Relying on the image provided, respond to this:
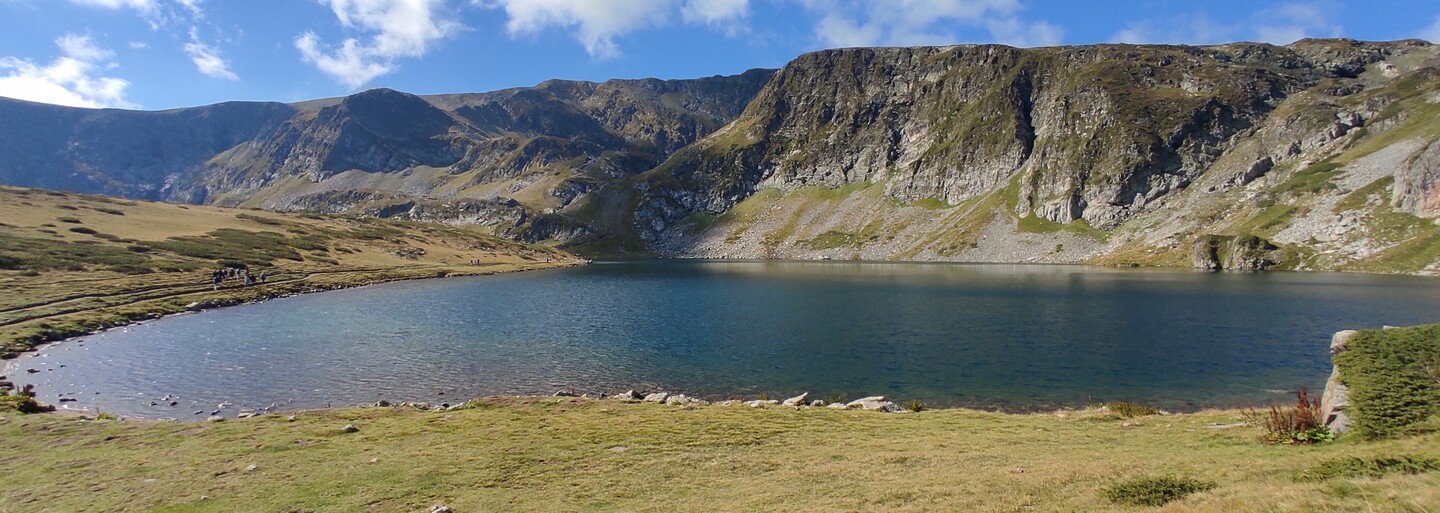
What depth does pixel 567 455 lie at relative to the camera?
68.7 ft

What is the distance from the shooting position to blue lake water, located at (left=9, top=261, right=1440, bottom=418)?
39156mm

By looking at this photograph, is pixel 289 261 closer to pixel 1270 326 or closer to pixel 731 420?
pixel 731 420

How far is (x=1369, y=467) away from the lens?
11.7 m

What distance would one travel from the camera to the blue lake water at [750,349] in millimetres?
39156

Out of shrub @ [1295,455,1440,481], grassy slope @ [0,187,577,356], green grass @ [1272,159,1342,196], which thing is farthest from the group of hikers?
green grass @ [1272,159,1342,196]

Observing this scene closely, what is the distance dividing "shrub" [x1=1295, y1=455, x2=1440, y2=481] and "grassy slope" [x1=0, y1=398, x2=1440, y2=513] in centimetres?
46

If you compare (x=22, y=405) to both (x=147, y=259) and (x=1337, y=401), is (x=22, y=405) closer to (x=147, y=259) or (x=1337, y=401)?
(x=1337, y=401)

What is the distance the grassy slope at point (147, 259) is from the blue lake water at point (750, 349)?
23.6ft

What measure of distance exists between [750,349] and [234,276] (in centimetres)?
10156

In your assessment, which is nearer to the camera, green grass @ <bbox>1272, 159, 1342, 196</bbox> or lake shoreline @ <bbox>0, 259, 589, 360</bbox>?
lake shoreline @ <bbox>0, 259, 589, 360</bbox>

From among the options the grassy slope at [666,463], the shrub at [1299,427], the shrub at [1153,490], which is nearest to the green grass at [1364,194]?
the grassy slope at [666,463]

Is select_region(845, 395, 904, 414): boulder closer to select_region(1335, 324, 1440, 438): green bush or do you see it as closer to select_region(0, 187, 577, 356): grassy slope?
select_region(1335, 324, 1440, 438): green bush

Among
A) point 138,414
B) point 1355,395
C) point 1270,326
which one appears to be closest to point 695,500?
point 1355,395

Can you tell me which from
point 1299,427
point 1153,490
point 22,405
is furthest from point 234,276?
point 1299,427
